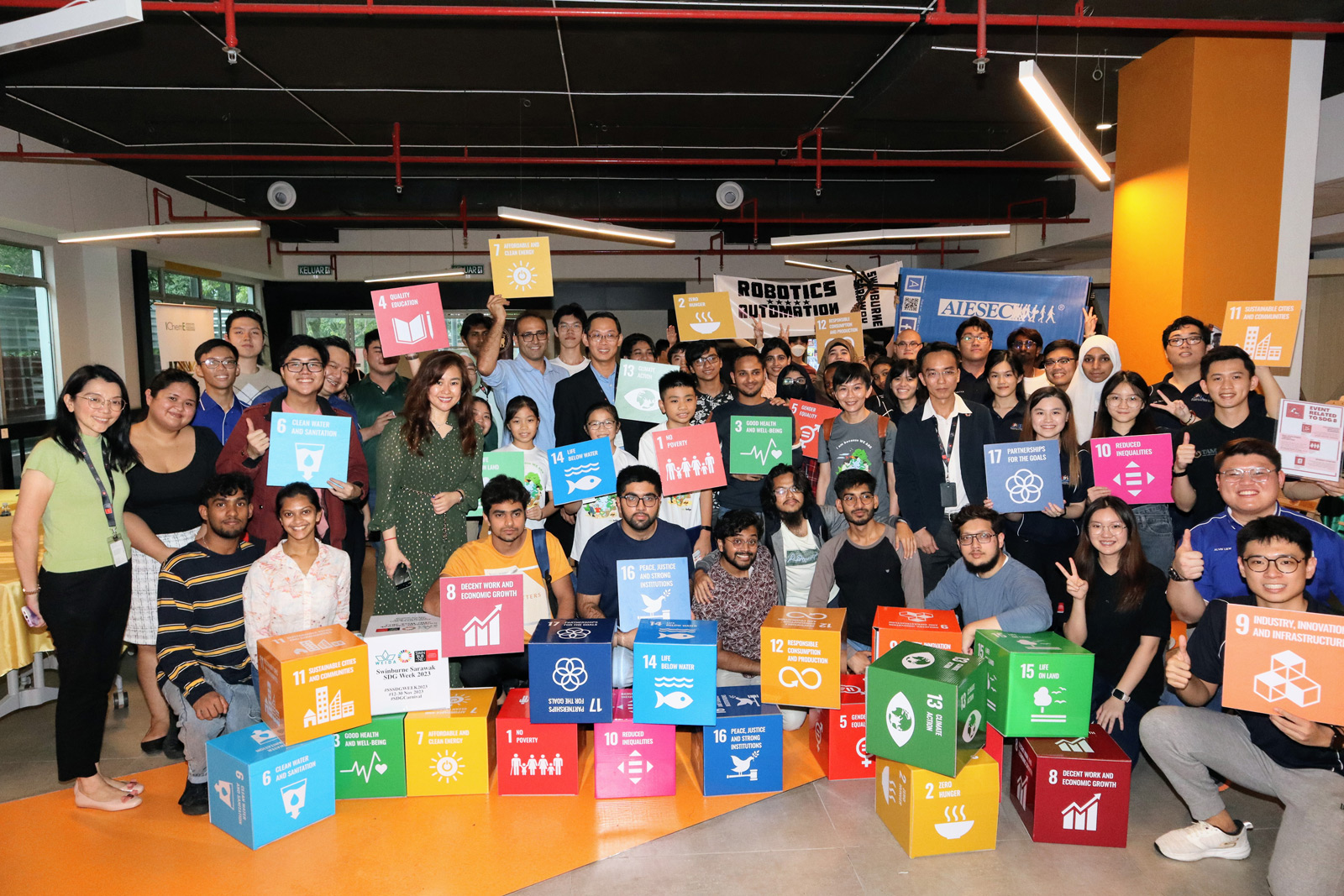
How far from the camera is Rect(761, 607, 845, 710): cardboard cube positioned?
3.21 m

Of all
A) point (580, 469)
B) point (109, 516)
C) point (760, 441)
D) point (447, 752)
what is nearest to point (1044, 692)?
point (760, 441)

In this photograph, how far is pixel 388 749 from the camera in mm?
3348

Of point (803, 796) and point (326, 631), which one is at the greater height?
point (326, 631)

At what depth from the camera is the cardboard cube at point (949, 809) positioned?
2914 mm

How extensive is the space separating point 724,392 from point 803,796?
2345 mm

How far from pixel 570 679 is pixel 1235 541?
2.72 meters

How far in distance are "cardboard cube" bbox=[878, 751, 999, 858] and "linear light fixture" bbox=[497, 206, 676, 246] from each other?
237 inches

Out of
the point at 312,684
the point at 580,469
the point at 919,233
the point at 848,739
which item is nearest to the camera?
the point at 312,684

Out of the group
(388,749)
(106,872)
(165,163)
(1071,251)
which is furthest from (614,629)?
(1071,251)

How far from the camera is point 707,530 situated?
4.17 m

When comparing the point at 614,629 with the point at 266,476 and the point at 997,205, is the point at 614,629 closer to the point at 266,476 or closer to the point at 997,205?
the point at 266,476

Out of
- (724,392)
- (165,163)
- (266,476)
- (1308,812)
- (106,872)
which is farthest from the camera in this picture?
(165,163)

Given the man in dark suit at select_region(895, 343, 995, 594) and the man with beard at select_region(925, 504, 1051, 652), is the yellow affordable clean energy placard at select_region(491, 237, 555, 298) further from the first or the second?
the man with beard at select_region(925, 504, 1051, 652)

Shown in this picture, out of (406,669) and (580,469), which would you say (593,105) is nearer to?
(580,469)
